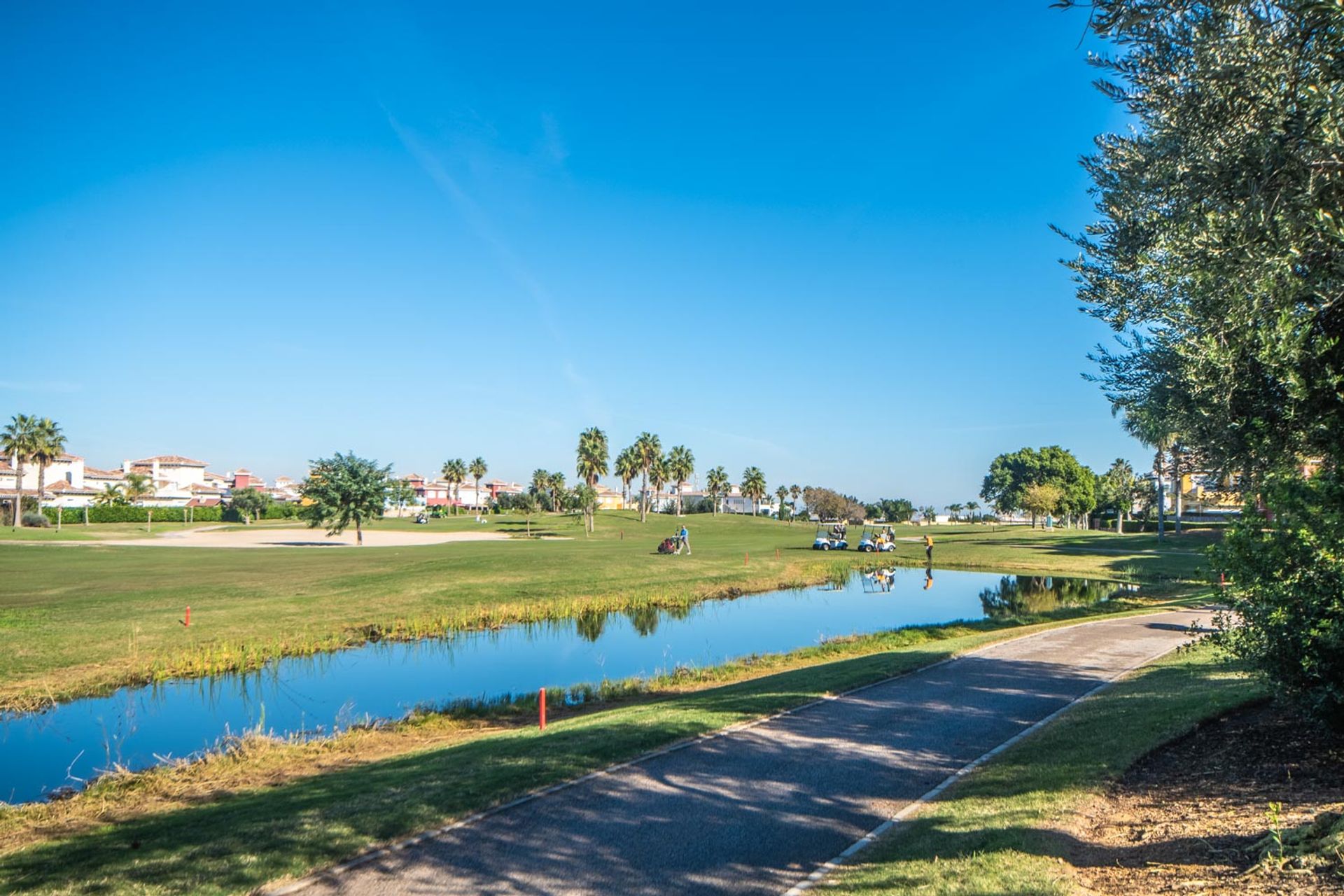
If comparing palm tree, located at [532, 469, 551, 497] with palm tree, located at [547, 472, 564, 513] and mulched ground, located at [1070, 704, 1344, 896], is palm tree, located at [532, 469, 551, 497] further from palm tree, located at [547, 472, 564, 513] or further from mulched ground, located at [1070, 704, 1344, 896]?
mulched ground, located at [1070, 704, 1344, 896]

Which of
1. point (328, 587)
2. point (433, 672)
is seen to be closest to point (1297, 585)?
point (433, 672)

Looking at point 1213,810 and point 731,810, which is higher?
point 1213,810

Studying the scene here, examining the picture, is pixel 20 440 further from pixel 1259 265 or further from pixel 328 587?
pixel 1259 265

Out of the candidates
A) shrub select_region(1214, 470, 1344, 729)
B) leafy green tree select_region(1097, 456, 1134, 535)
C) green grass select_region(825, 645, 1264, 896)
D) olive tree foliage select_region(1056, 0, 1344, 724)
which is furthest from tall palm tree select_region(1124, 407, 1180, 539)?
leafy green tree select_region(1097, 456, 1134, 535)

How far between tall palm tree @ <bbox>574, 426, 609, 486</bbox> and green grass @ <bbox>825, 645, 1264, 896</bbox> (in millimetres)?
97919

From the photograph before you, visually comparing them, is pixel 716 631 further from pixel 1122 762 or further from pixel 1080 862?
pixel 1080 862

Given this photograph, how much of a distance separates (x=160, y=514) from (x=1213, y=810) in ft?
413

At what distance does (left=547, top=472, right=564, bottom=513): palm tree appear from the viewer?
129 m

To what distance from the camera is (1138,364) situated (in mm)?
11242

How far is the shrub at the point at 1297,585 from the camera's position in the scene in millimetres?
8008

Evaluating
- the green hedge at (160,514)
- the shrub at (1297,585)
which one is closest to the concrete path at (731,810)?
the shrub at (1297,585)

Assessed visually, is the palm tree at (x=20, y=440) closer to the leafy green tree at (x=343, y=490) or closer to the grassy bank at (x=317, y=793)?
the leafy green tree at (x=343, y=490)

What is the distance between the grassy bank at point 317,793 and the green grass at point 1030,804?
4.52 metres

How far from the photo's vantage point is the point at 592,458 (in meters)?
111
